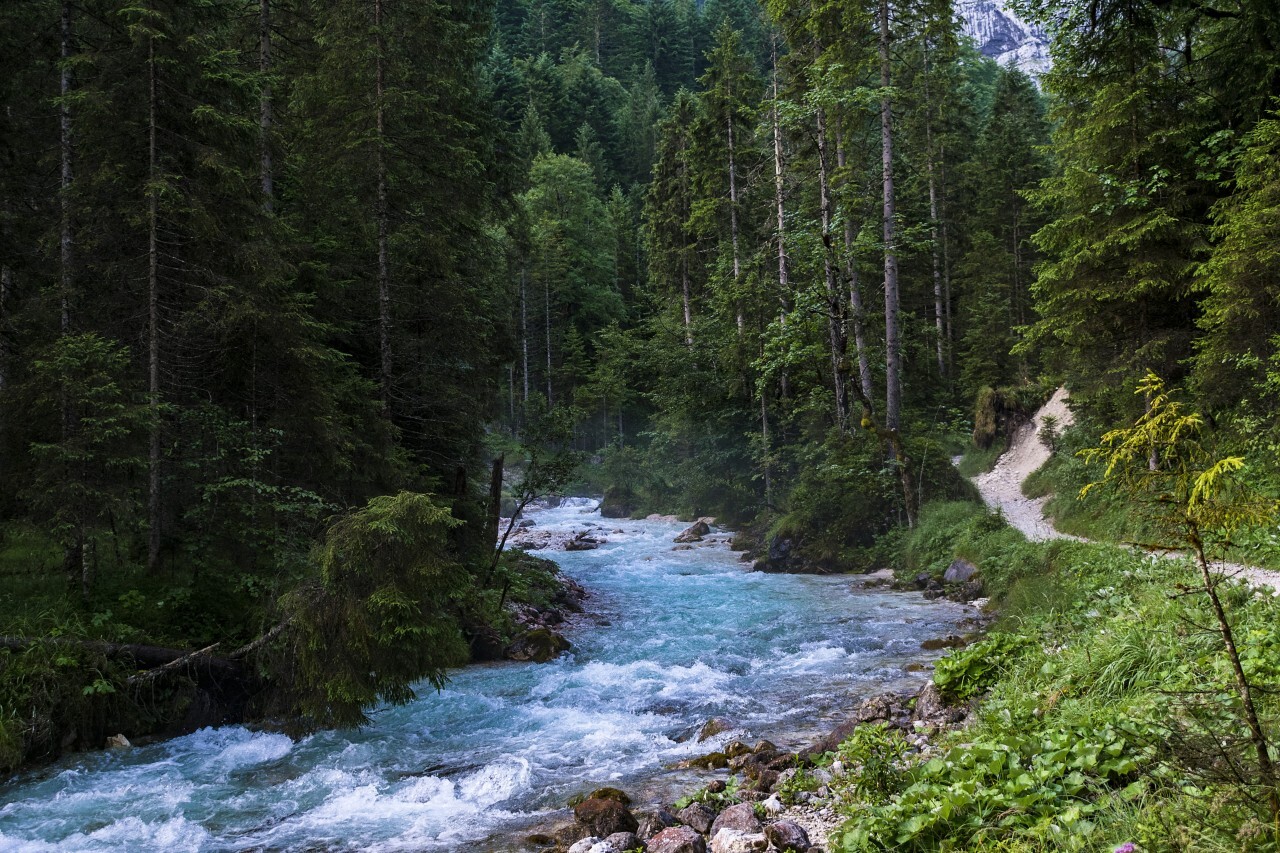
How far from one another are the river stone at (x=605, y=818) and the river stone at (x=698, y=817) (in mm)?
388

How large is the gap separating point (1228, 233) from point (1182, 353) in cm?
263

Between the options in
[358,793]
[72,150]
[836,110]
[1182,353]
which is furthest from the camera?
[836,110]

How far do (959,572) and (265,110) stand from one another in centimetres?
1578

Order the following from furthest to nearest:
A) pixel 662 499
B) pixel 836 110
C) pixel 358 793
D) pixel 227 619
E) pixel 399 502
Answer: pixel 662 499, pixel 836 110, pixel 227 619, pixel 399 502, pixel 358 793

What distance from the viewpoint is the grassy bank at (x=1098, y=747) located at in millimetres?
3299

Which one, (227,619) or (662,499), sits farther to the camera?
(662,499)

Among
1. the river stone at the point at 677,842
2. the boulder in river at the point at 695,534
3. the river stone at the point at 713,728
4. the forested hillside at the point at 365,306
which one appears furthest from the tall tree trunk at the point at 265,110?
the boulder in river at the point at 695,534

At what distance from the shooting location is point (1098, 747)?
4.20 m

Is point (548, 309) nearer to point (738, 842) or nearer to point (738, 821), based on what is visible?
point (738, 821)

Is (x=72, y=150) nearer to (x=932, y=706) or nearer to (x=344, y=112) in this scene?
(x=344, y=112)

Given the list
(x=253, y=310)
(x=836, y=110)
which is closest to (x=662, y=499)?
(x=836, y=110)

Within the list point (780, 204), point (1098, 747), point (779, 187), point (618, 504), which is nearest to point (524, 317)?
point (618, 504)

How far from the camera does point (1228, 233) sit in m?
11.8

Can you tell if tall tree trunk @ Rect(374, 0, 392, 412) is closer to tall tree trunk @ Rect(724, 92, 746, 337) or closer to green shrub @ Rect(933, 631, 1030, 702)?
green shrub @ Rect(933, 631, 1030, 702)
